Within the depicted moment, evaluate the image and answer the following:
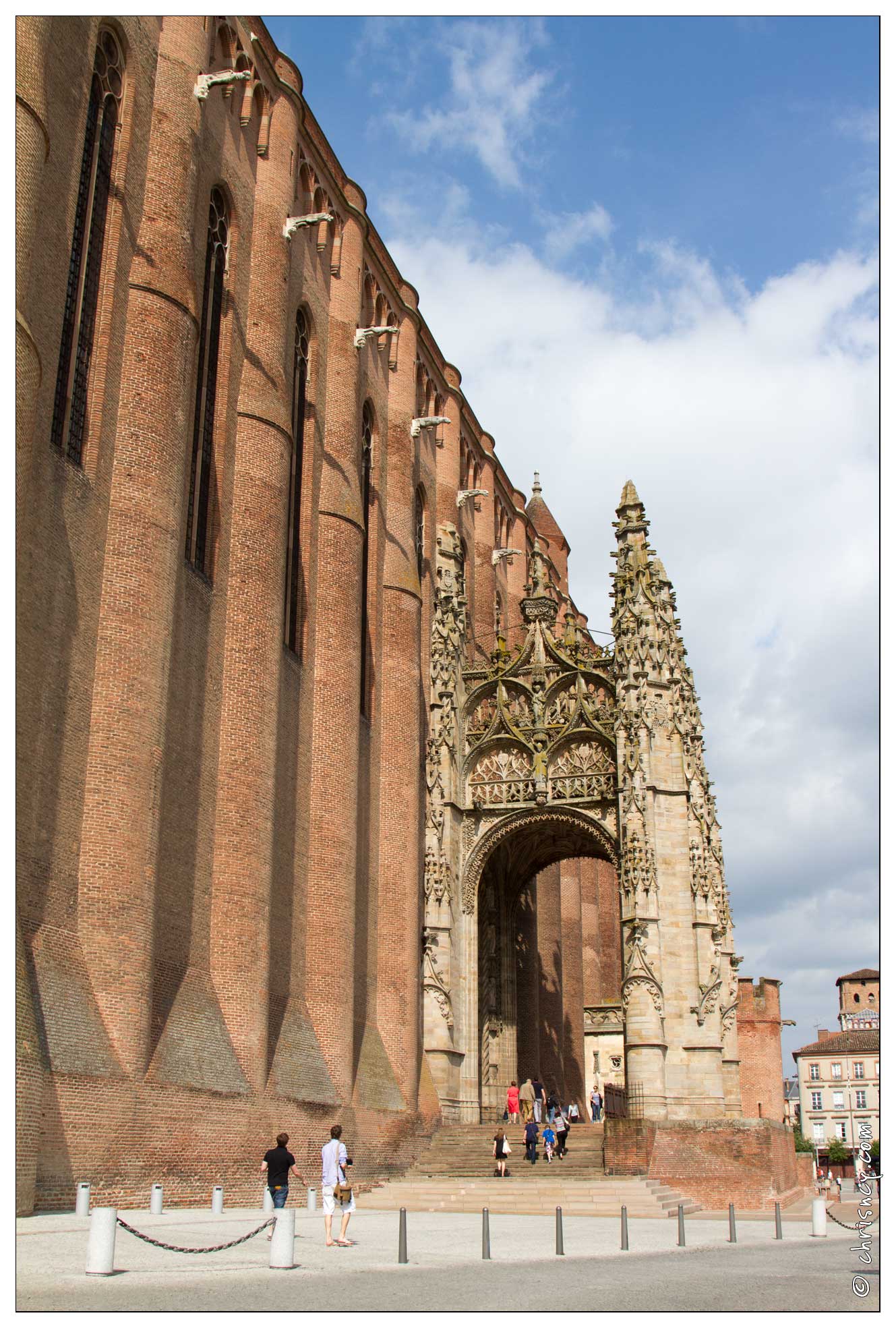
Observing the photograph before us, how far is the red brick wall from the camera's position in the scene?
45.1 meters

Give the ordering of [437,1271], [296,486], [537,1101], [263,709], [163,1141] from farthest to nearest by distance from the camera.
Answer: [296,486]
[537,1101]
[263,709]
[163,1141]
[437,1271]

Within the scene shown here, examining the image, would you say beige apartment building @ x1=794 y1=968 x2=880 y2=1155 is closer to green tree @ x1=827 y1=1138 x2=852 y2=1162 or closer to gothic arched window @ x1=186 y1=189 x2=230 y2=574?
green tree @ x1=827 y1=1138 x2=852 y2=1162

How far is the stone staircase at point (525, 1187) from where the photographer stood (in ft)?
70.5

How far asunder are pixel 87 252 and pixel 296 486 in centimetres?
850

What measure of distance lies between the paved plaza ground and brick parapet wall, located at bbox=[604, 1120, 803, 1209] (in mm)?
5838

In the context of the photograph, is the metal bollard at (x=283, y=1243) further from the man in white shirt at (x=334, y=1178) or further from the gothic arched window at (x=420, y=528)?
the gothic arched window at (x=420, y=528)

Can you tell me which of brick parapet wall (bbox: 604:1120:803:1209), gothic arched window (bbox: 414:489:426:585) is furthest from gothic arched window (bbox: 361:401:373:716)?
brick parapet wall (bbox: 604:1120:803:1209)

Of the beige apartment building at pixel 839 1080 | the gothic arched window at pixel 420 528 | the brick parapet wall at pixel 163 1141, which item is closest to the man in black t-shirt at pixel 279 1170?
the brick parapet wall at pixel 163 1141

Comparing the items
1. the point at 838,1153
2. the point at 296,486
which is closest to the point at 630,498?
the point at 296,486

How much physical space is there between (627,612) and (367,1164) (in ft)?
42.5

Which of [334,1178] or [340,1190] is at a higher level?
[334,1178]

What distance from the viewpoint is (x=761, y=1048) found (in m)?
45.8

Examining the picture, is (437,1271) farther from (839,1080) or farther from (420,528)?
(839,1080)
